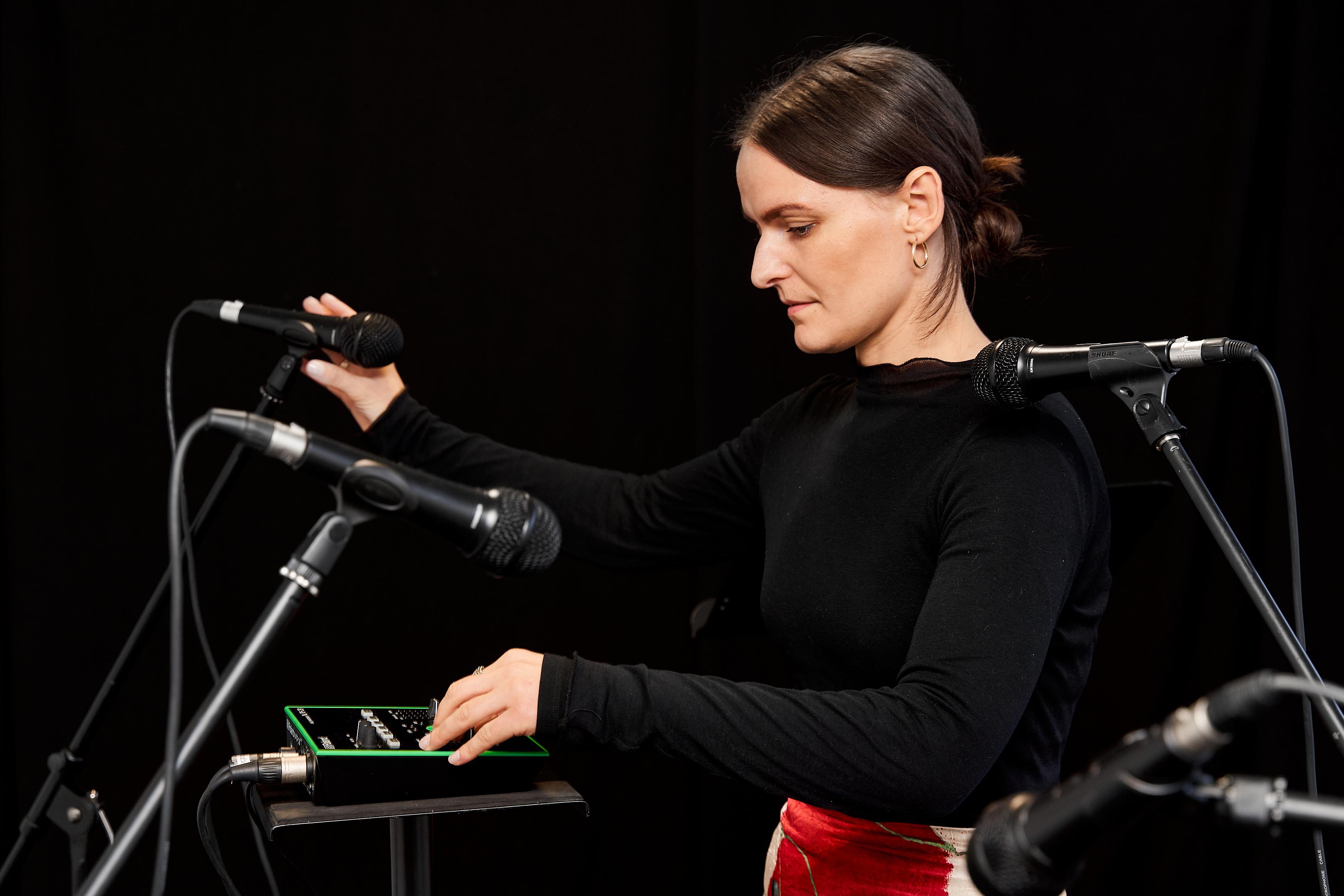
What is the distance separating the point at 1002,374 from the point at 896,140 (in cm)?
33

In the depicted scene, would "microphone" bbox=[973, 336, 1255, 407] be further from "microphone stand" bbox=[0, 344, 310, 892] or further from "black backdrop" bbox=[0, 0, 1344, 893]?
"black backdrop" bbox=[0, 0, 1344, 893]

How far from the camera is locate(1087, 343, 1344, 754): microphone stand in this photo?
3.34 feet

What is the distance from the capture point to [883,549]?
1.24 meters

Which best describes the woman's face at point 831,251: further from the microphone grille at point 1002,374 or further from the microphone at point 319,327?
the microphone at point 319,327

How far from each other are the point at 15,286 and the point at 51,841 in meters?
1.06

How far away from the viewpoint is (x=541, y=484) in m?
1.70

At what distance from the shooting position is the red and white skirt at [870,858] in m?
1.21

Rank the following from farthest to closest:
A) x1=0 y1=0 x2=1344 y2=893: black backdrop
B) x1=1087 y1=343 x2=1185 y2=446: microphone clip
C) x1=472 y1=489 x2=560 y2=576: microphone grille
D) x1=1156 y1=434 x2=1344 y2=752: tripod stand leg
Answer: x1=0 y1=0 x2=1344 y2=893: black backdrop
x1=1087 y1=343 x2=1185 y2=446: microphone clip
x1=1156 y1=434 x2=1344 y2=752: tripod stand leg
x1=472 y1=489 x2=560 y2=576: microphone grille

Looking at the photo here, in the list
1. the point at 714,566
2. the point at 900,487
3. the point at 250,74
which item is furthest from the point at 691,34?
the point at 900,487

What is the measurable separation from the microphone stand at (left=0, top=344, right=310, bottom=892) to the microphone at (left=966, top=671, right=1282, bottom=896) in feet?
3.20

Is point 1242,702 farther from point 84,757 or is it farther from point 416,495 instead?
point 84,757

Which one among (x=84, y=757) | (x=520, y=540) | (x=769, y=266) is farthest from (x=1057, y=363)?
(x=84, y=757)

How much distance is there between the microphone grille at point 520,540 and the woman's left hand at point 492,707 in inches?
9.0

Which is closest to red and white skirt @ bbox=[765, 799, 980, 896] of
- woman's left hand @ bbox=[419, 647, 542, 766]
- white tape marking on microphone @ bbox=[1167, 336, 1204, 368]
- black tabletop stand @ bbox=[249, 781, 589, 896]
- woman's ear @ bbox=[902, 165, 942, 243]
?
black tabletop stand @ bbox=[249, 781, 589, 896]
